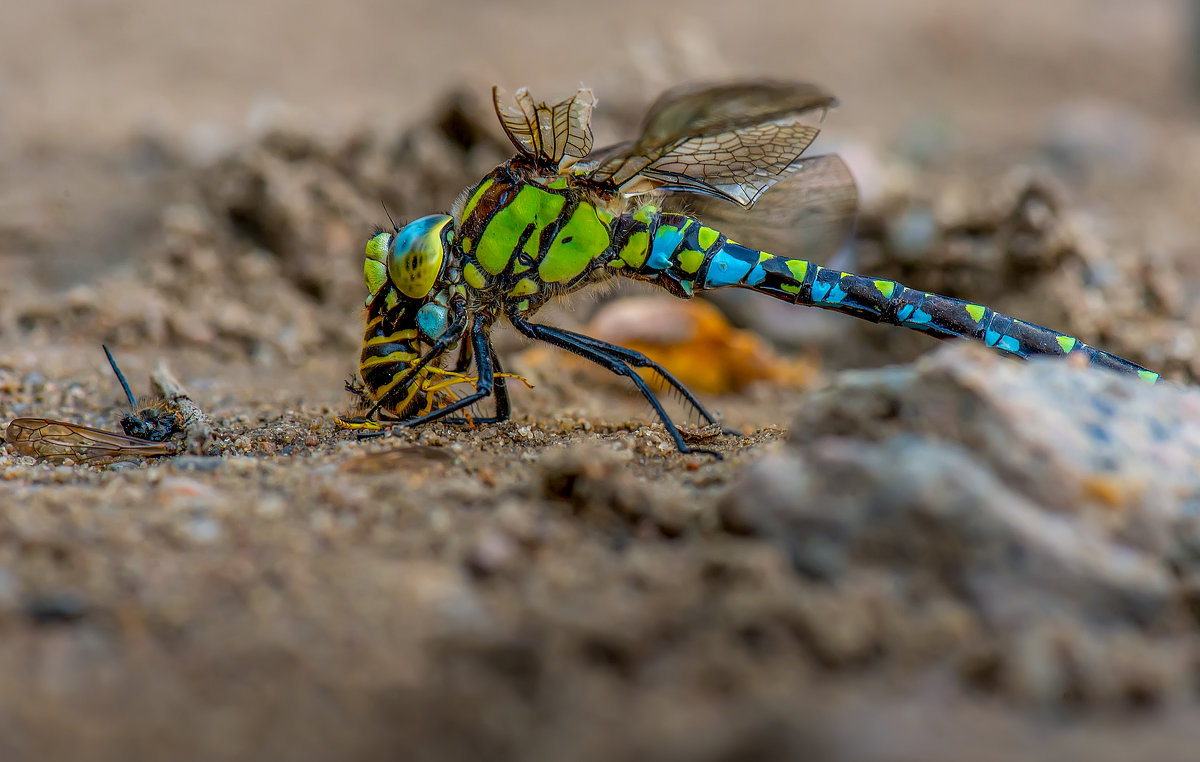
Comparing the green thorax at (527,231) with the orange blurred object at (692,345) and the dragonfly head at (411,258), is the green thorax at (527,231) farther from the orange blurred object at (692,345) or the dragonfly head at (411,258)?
the orange blurred object at (692,345)

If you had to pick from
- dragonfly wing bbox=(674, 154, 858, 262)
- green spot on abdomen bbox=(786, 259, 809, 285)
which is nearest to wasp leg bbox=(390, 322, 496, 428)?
dragonfly wing bbox=(674, 154, 858, 262)

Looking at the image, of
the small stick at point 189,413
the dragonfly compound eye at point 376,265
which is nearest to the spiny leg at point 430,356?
the dragonfly compound eye at point 376,265

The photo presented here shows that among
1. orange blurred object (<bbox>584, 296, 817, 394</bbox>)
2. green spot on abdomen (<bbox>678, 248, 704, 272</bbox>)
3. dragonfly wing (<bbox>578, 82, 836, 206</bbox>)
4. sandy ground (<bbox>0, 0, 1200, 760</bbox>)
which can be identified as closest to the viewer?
sandy ground (<bbox>0, 0, 1200, 760</bbox>)

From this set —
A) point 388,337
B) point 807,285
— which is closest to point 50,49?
point 388,337

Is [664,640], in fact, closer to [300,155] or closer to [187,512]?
[187,512]

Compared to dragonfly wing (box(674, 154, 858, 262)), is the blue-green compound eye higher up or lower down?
lower down

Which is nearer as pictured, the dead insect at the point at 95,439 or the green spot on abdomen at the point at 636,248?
the dead insect at the point at 95,439

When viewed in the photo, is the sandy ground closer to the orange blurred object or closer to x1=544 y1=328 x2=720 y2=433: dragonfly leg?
the orange blurred object
